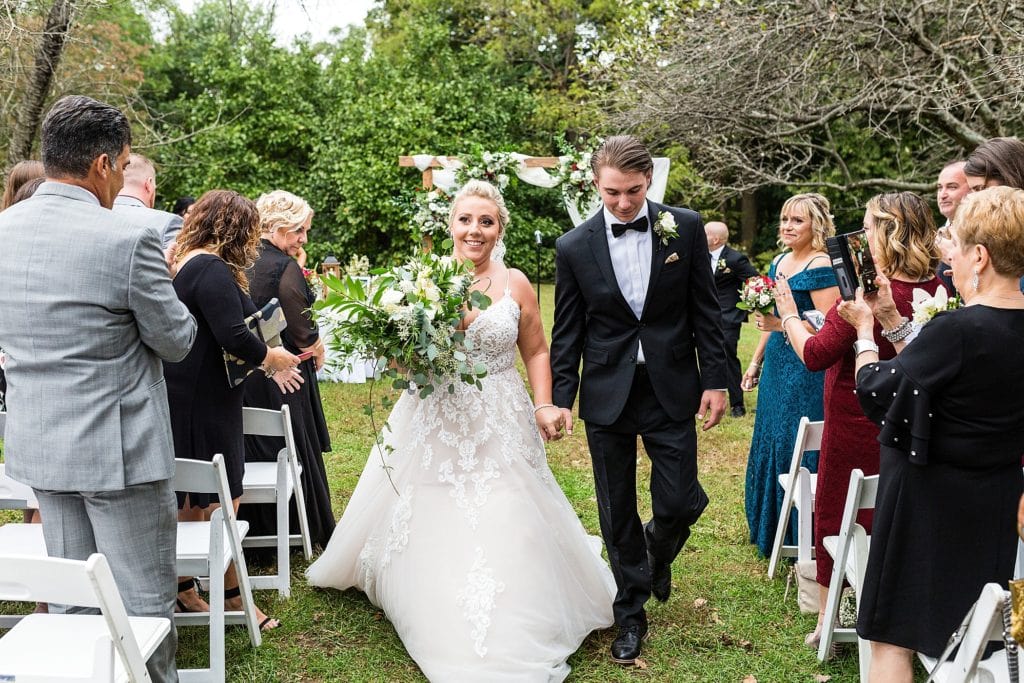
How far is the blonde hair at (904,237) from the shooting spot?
148 inches

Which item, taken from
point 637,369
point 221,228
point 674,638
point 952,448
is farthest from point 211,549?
point 952,448

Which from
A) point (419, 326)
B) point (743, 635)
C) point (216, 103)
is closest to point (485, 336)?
point (419, 326)

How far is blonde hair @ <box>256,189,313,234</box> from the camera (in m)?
5.35

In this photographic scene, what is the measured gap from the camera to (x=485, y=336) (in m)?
4.15

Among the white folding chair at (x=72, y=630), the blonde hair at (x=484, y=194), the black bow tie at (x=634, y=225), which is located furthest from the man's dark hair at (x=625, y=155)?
the white folding chair at (x=72, y=630)

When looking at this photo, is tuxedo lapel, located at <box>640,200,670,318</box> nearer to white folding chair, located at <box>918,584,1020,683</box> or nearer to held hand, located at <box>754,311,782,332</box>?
held hand, located at <box>754,311,782,332</box>

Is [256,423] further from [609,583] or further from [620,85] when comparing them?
[620,85]

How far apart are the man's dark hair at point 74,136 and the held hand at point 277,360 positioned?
148 cm

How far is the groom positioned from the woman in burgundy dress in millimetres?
463

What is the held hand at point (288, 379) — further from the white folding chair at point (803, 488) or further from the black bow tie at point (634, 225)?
the white folding chair at point (803, 488)

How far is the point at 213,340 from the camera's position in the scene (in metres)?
4.04

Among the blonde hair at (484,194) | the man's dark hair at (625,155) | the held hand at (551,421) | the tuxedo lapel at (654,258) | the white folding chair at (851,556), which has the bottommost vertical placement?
the white folding chair at (851,556)

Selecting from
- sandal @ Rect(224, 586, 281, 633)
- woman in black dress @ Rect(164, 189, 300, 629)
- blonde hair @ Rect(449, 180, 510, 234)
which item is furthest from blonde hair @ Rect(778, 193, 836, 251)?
sandal @ Rect(224, 586, 281, 633)

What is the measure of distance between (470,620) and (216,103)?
20494 millimetres
